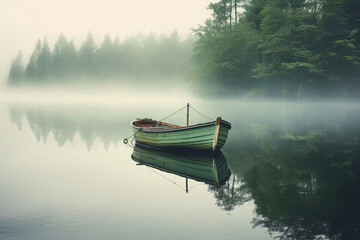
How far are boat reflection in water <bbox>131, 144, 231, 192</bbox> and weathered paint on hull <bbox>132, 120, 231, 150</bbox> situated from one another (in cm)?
47

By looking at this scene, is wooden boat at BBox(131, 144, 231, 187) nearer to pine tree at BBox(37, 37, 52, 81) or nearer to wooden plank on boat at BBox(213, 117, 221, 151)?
wooden plank on boat at BBox(213, 117, 221, 151)

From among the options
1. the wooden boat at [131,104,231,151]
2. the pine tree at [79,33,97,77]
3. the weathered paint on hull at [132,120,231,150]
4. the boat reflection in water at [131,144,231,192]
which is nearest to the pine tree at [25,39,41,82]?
the pine tree at [79,33,97,77]

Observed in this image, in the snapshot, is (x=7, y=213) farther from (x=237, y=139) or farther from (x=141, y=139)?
(x=237, y=139)

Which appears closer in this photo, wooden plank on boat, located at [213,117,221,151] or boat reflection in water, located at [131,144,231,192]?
boat reflection in water, located at [131,144,231,192]

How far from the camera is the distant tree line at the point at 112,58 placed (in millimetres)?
105000

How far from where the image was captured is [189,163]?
594 inches

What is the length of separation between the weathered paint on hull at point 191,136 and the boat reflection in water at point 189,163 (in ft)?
1.53

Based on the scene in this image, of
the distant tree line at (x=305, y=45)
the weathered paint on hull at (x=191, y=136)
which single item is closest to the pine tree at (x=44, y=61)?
the distant tree line at (x=305, y=45)

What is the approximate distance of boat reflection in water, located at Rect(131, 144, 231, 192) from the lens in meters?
12.7

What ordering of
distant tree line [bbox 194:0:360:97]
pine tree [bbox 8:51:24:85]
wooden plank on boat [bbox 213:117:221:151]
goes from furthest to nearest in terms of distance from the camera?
pine tree [bbox 8:51:24:85] → distant tree line [bbox 194:0:360:97] → wooden plank on boat [bbox 213:117:221:151]

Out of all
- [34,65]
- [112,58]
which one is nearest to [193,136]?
[112,58]

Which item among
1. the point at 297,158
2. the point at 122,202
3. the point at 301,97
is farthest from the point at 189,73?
the point at 122,202

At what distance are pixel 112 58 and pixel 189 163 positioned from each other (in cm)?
9511

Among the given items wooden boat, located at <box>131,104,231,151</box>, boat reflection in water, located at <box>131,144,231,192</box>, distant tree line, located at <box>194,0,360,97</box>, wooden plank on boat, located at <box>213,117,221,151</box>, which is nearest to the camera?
boat reflection in water, located at <box>131,144,231,192</box>
